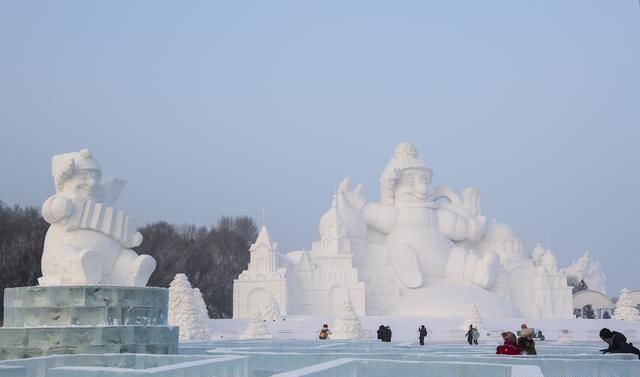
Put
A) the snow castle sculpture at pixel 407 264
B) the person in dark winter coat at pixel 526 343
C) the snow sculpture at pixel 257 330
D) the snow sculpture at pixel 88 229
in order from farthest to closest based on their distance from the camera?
the snow castle sculpture at pixel 407 264
the snow sculpture at pixel 257 330
the snow sculpture at pixel 88 229
the person in dark winter coat at pixel 526 343

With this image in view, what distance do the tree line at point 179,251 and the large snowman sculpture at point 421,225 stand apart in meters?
15.6

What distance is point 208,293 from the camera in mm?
61875

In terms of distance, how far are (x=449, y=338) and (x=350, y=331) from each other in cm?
705

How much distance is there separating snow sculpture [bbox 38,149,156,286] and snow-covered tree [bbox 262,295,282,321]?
75.6 ft

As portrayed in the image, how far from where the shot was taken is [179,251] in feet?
199

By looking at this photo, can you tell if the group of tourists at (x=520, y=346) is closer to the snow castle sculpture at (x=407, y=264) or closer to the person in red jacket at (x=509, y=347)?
the person in red jacket at (x=509, y=347)

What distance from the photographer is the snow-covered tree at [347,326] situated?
3397 cm

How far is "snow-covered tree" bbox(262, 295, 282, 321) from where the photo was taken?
4108cm

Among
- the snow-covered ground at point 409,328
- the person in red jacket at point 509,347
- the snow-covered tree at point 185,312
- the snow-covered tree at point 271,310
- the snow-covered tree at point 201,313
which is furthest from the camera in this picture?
the snow-covered tree at point 271,310

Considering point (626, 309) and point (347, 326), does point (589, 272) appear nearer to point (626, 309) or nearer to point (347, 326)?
point (626, 309)

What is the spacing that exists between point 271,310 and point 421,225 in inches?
468

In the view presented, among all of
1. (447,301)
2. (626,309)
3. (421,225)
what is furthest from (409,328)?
(626,309)

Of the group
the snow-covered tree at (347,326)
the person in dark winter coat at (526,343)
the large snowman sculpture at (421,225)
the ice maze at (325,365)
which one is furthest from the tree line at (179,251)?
the person in dark winter coat at (526,343)

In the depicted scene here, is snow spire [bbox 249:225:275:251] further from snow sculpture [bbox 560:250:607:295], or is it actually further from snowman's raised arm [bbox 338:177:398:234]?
snow sculpture [bbox 560:250:607:295]
